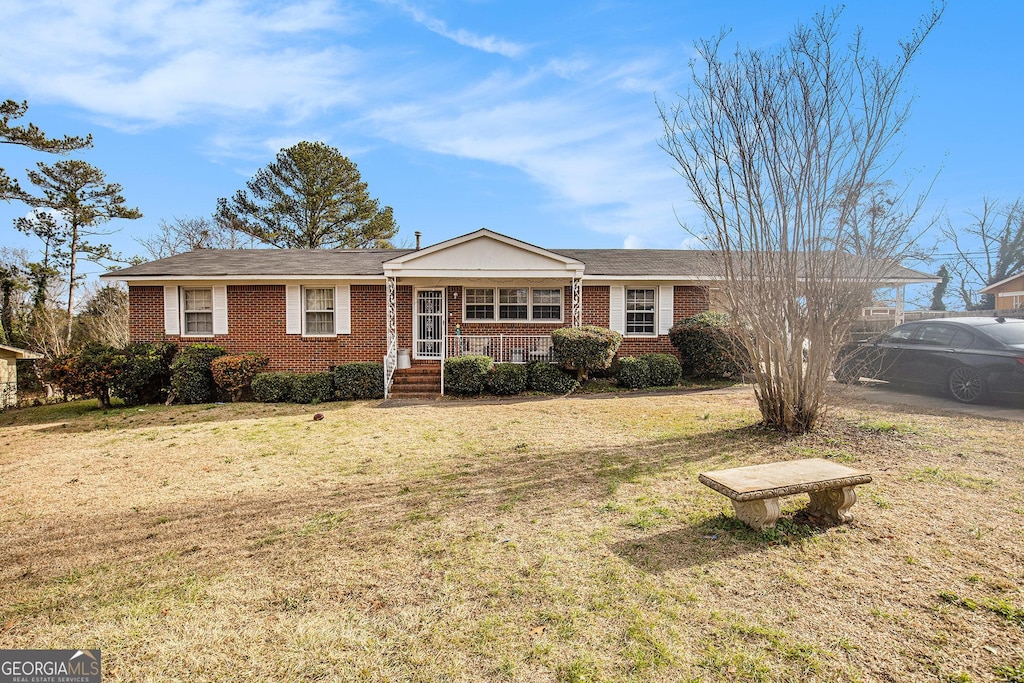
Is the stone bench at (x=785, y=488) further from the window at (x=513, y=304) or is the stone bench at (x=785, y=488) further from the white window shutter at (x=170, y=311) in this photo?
the white window shutter at (x=170, y=311)

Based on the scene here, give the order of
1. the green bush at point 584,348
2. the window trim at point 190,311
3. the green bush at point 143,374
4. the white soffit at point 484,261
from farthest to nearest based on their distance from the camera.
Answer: the window trim at point 190,311, the white soffit at point 484,261, the green bush at point 584,348, the green bush at point 143,374

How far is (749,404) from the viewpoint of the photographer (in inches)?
398

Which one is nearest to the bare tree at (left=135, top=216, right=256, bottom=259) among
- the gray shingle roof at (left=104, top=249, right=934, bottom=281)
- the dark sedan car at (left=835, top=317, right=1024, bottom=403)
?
the gray shingle roof at (left=104, top=249, right=934, bottom=281)

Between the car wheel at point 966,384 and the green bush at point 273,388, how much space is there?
1457cm

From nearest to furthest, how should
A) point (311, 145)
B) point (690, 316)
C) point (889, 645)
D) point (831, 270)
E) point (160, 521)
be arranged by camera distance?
point (889, 645) → point (160, 521) → point (831, 270) → point (690, 316) → point (311, 145)

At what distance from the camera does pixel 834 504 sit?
405cm

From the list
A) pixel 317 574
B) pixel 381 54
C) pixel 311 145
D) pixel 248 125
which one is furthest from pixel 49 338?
pixel 317 574

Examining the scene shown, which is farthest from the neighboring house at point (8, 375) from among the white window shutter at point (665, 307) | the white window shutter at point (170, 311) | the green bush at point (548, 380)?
the white window shutter at point (665, 307)

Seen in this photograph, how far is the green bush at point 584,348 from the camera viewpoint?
489 inches

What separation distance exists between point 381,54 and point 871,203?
342 inches

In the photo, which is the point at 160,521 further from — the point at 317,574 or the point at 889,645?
the point at 889,645

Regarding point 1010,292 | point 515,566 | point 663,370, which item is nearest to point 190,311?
point 663,370

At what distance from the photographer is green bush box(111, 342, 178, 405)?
39.2 feet

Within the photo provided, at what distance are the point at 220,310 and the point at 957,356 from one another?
18.2 meters
